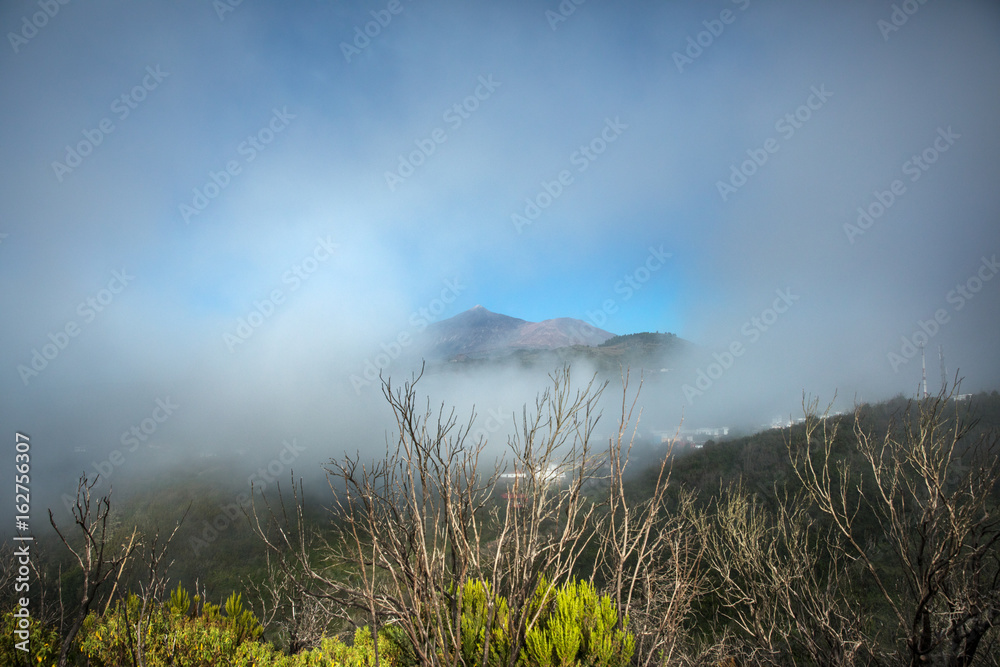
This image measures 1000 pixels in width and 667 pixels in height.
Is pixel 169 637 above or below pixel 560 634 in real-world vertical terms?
below

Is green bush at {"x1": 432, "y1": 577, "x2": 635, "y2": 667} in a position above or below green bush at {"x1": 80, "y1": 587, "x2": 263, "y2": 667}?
above

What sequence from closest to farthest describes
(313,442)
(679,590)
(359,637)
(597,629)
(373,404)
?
(679,590)
(597,629)
(359,637)
(313,442)
(373,404)

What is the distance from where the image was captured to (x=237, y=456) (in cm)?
8806

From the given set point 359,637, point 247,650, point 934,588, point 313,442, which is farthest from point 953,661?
point 313,442

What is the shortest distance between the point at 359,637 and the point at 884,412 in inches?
1412

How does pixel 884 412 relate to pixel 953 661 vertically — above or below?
above

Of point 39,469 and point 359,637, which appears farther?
point 39,469

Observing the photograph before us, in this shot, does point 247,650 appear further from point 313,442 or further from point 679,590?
point 313,442

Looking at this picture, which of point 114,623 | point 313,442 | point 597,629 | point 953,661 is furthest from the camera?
point 313,442

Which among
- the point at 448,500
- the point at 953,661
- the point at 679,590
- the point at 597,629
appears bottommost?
the point at 953,661

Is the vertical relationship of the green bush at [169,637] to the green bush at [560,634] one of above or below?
below

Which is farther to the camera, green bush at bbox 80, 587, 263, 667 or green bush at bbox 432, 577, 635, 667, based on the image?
green bush at bbox 80, 587, 263, 667

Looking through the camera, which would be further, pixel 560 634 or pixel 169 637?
pixel 169 637

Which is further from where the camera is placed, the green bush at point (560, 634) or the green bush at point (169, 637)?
the green bush at point (169, 637)
